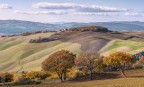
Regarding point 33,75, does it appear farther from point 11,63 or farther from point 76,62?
point 11,63

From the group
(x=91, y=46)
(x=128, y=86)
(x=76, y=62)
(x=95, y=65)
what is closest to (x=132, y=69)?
(x=95, y=65)

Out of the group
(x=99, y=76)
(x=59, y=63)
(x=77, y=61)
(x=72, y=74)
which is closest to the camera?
(x=77, y=61)

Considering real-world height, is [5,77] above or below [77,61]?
below

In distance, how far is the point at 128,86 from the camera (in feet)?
201

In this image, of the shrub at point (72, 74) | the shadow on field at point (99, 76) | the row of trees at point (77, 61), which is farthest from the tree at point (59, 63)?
the shrub at point (72, 74)

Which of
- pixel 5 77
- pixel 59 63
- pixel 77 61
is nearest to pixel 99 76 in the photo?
pixel 77 61

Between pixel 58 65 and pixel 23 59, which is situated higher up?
pixel 58 65

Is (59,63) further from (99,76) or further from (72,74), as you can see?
(99,76)

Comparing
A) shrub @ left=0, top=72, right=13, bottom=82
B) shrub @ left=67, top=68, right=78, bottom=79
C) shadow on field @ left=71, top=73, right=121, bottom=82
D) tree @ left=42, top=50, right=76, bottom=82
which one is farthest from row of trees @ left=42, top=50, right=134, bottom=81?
shrub @ left=0, top=72, right=13, bottom=82

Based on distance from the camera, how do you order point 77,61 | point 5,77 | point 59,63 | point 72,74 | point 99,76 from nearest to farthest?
point 77,61 → point 59,63 → point 99,76 → point 72,74 → point 5,77

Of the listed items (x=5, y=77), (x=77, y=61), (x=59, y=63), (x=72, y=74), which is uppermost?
(x=77, y=61)

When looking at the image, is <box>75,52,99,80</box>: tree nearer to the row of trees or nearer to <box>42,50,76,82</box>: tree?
the row of trees

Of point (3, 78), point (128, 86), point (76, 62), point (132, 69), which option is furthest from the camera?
point (132, 69)

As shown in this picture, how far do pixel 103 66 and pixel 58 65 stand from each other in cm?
1770
